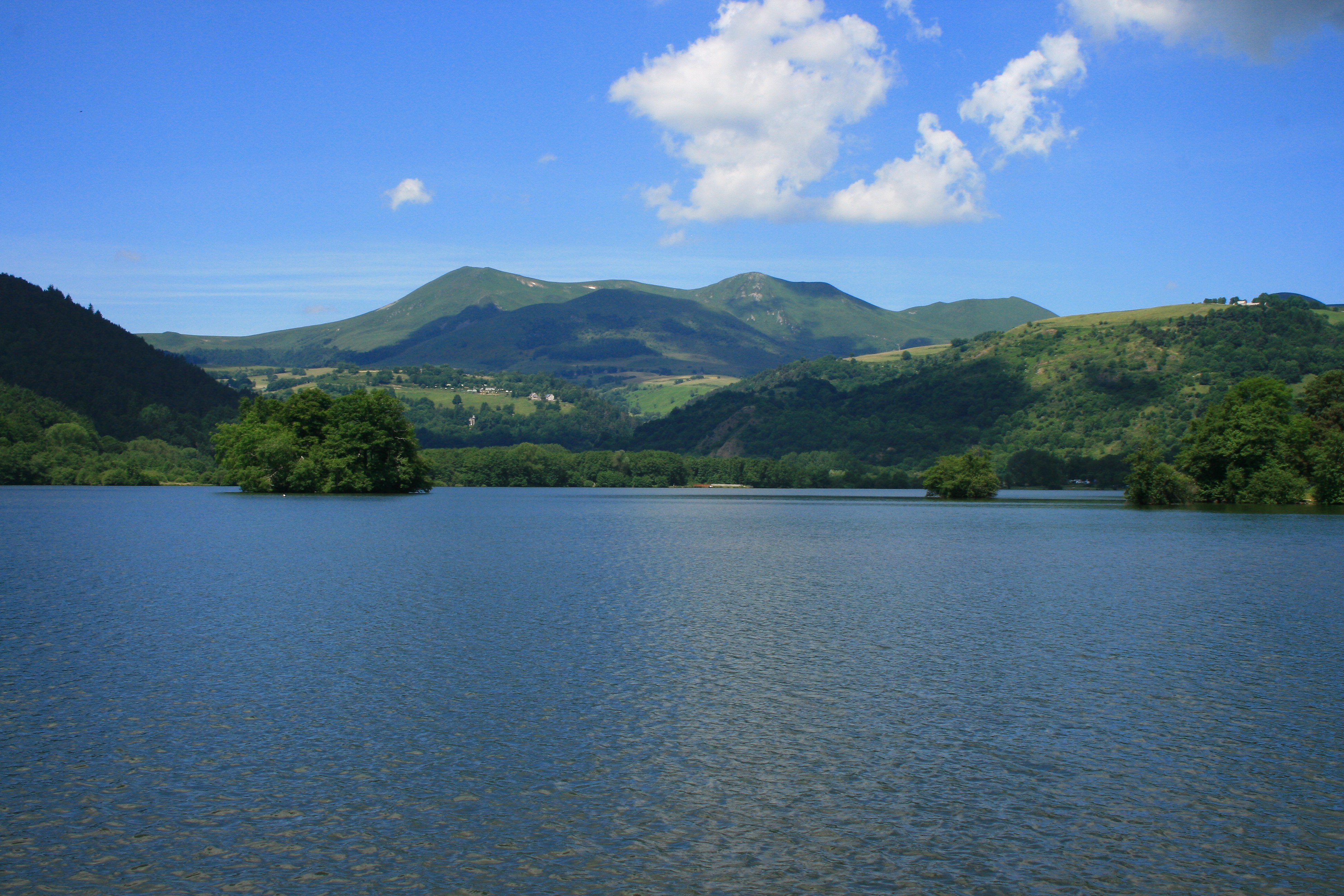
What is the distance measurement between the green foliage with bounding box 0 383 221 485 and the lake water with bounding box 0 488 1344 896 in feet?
483

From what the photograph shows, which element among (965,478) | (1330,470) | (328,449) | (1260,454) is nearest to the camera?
(1330,470)

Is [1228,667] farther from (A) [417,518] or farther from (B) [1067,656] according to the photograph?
(A) [417,518]

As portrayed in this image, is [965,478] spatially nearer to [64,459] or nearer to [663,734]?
[663,734]

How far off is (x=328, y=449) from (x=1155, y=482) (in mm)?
106945

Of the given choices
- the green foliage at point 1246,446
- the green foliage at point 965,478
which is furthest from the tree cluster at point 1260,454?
the green foliage at point 965,478

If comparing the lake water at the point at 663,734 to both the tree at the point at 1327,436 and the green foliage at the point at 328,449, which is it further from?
the green foliage at the point at 328,449

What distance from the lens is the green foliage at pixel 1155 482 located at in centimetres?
12444

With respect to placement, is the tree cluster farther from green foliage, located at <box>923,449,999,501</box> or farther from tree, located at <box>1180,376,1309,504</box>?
green foliage, located at <box>923,449,999,501</box>

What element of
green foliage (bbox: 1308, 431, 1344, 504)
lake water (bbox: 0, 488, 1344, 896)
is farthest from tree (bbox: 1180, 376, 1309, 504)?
lake water (bbox: 0, 488, 1344, 896)

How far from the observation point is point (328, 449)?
13350cm

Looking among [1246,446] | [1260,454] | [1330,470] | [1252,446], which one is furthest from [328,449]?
[1330,470]

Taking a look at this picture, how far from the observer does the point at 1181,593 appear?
41031mm

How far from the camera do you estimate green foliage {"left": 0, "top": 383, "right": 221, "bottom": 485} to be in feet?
555

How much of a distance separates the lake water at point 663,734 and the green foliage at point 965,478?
4647 inches
